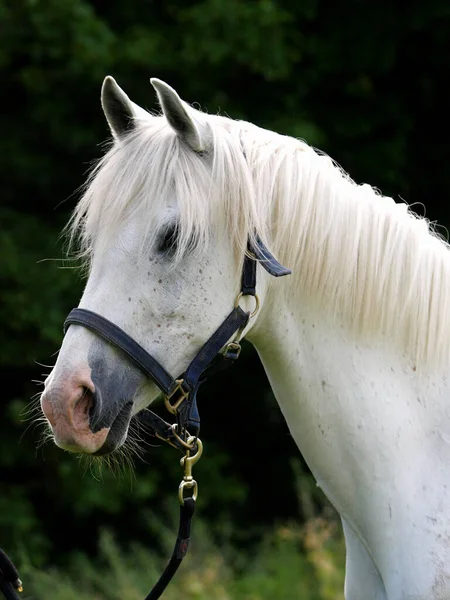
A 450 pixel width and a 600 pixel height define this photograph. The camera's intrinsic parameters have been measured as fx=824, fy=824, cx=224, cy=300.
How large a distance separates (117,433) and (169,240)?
46 cm

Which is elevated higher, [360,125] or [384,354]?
[384,354]

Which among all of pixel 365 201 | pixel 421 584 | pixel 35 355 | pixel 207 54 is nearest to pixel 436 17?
pixel 207 54

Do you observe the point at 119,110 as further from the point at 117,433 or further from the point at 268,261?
the point at 117,433

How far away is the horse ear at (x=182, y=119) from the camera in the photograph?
1879mm

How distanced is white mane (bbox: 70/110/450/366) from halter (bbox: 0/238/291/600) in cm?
10

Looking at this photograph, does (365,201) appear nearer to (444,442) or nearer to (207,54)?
(444,442)

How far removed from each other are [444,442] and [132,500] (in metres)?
4.81

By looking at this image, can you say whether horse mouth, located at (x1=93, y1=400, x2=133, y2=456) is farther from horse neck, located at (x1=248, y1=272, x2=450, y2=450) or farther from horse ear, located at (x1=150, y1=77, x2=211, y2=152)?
horse ear, located at (x1=150, y1=77, x2=211, y2=152)

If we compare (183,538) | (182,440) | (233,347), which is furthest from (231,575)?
(233,347)

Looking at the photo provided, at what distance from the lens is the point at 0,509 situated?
606 cm

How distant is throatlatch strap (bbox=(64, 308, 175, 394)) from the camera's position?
1.86 m

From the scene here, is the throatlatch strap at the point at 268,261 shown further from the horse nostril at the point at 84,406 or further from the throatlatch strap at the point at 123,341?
the horse nostril at the point at 84,406

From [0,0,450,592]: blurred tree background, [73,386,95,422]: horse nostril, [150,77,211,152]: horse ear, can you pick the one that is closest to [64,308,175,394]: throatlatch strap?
[73,386,95,422]: horse nostril

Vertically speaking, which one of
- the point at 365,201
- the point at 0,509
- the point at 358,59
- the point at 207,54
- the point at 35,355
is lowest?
the point at 0,509
